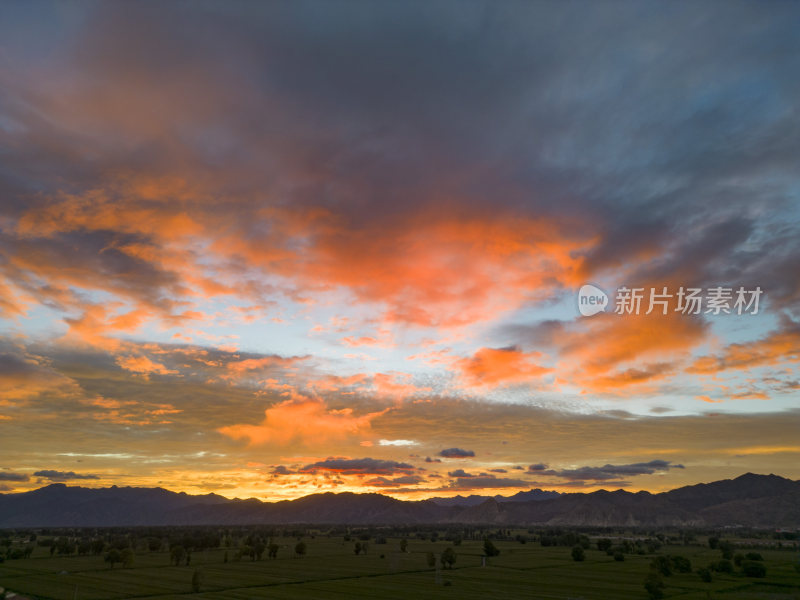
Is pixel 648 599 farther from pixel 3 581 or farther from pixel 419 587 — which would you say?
pixel 3 581

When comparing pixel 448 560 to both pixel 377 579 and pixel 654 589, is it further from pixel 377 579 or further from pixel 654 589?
pixel 654 589

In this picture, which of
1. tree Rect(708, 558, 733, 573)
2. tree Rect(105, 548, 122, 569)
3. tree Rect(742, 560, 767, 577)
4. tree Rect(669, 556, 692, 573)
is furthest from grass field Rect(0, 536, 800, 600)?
tree Rect(669, 556, 692, 573)

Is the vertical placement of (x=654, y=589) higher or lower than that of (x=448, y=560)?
higher

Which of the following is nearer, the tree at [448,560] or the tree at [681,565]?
the tree at [681,565]

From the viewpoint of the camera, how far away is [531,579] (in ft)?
384

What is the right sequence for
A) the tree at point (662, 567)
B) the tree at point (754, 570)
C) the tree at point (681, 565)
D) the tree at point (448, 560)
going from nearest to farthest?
1. the tree at point (754, 570)
2. the tree at point (662, 567)
3. the tree at point (681, 565)
4. the tree at point (448, 560)

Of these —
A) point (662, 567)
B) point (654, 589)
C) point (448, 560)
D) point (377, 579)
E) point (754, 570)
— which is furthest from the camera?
point (448, 560)

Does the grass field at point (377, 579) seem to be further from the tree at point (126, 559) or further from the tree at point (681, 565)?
the tree at point (681, 565)

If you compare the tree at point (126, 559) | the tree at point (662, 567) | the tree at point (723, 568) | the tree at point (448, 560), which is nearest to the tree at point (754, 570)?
the tree at point (723, 568)

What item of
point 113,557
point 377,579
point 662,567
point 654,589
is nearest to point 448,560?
point 377,579

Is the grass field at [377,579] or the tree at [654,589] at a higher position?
the tree at [654,589]

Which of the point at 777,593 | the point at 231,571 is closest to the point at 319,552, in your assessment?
the point at 231,571

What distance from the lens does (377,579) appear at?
118375 mm

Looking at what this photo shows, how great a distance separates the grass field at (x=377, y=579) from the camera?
9544 cm
